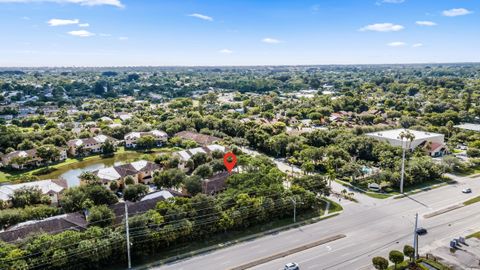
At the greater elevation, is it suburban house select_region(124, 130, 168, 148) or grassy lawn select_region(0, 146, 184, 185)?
suburban house select_region(124, 130, 168, 148)

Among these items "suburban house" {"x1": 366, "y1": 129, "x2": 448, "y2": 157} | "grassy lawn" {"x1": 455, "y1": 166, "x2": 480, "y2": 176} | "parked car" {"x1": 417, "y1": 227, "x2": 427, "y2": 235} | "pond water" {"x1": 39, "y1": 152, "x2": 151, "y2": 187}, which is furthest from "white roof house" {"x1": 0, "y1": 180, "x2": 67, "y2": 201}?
"grassy lawn" {"x1": 455, "y1": 166, "x2": 480, "y2": 176}

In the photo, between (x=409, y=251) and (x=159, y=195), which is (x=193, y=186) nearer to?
(x=159, y=195)

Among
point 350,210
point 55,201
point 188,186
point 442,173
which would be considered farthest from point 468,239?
point 55,201

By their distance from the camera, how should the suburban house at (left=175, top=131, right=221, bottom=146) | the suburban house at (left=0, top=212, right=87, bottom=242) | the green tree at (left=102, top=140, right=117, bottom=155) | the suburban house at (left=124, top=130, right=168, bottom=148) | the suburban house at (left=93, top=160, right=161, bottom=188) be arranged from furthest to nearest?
1. the suburban house at (left=124, top=130, right=168, bottom=148)
2. the suburban house at (left=175, top=131, right=221, bottom=146)
3. the green tree at (left=102, top=140, right=117, bottom=155)
4. the suburban house at (left=93, top=160, right=161, bottom=188)
5. the suburban house at (left=0, top=212, right=87, bottom=242)

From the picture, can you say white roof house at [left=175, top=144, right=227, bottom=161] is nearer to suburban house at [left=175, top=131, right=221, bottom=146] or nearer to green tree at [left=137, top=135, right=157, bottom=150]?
suburban house at [left=175, top=131, right=221, bottom=146]

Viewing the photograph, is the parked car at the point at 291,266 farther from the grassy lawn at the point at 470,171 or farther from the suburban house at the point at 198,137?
the suburban house at the point at 198,137

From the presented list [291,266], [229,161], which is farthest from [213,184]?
[291,266]

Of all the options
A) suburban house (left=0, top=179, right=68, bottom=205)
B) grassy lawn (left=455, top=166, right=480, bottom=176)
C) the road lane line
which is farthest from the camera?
grassy lawn (left=455, top=166, right=480, bottom=176)
